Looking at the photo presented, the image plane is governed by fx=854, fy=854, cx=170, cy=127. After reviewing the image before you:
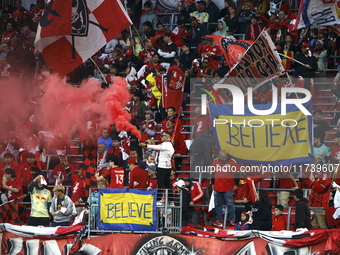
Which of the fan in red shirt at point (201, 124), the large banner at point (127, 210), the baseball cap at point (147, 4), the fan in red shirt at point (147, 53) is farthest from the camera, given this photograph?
the baseball cap at point (147, 4)

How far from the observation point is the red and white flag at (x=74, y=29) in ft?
55.4

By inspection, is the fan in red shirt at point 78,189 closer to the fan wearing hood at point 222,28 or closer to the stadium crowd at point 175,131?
the stadium crowd at point 175,131

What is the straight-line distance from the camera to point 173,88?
19.8 metres

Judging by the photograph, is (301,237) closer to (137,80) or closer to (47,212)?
(47,212)

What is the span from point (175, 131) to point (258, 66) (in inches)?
91.5

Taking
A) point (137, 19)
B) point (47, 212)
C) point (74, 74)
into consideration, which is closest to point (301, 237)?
point (47, 212)

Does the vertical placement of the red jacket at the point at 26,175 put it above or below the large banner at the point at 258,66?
below

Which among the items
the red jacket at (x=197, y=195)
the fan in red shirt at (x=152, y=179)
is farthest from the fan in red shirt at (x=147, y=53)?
the red jacket at (x=197, y=195)

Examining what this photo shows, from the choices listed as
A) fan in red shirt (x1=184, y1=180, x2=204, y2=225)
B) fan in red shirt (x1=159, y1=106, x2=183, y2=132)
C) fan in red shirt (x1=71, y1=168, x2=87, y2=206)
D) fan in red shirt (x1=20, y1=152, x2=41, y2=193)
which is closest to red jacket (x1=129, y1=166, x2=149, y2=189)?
fan in red shirt (x1=184, y1=180, x2=204, y2=225)

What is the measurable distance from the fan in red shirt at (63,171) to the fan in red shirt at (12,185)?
889 mm

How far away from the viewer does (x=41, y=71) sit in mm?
22312

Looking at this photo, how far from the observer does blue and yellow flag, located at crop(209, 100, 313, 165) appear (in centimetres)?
1619

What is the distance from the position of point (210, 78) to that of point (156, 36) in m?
3.15

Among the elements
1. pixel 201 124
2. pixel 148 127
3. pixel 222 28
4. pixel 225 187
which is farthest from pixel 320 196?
pixel 222 28
